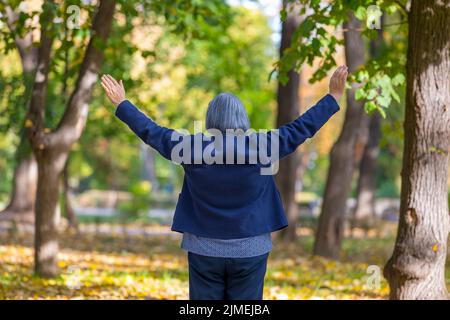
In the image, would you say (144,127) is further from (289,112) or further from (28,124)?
(289,112)

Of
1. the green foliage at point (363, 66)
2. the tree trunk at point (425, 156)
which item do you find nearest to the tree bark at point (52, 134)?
the green foliage at point (363, 66)

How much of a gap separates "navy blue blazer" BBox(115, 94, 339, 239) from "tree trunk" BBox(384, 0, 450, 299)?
2367 mm

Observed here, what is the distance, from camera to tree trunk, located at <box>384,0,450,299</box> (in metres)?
6.74

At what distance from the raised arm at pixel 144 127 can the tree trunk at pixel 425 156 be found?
Result: 295 cm

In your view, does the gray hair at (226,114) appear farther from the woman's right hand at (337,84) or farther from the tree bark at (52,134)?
the tree bark at (52,134)

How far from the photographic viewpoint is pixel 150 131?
4.68m

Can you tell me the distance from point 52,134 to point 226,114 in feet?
19.8

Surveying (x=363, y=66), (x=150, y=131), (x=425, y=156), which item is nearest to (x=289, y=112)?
(x=363, y=66)

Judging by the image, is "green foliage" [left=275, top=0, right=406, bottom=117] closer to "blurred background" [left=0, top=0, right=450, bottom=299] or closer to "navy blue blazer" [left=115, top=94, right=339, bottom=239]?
Result: "blurred background" [left=0, top=0, right=450, bottom=299]

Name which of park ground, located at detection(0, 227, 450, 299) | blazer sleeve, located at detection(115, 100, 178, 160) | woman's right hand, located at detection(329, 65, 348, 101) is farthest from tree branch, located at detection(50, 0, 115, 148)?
woman's right hand, located at detection(329, 65, 348, 101)

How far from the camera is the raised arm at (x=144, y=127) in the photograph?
15.3 feet

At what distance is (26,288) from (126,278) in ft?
4.76

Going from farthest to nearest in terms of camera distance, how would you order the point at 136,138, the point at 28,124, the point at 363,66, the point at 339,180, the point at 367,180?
1. the point at 367,180
2. the point at 136,138
3. the point at 339,180
4. the point at 28,124
5. the point at 363,66
